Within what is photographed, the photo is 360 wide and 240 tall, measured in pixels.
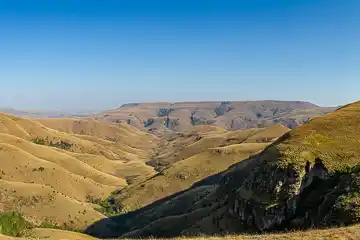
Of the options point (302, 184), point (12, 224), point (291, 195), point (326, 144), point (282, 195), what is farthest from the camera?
point (12, 224)

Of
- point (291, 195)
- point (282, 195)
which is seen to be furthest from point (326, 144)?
point (282, 195)

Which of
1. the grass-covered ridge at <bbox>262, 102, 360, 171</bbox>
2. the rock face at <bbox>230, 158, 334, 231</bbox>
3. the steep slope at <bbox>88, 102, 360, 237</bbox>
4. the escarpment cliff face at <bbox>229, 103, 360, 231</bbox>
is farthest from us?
the grass-covered ridge at <bbox>262, 102, 360, 171</bbox>

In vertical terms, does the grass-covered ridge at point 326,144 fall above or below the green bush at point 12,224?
above

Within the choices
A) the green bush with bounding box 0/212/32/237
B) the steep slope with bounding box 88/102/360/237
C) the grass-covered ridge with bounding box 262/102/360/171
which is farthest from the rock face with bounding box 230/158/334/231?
the green bush with bounding box 0/212/32/237

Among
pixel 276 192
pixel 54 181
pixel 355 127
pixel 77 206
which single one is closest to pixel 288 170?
pixel 276 192

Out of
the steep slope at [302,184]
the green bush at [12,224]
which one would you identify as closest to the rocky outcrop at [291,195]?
the steep slope at [302,184]

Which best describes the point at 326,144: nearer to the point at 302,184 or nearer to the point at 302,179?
the point at 302,179

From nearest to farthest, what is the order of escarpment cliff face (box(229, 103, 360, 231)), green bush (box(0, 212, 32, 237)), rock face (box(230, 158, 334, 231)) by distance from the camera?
1. escarpment cliff face (box(229, 103, 360, 231))
2. rock face (box(230, 158, 334, 231))
3. green bush (box(0, 212, 32, 237))

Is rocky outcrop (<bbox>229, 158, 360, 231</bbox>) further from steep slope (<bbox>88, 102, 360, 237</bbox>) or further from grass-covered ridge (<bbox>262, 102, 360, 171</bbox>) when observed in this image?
grass-covered ridge (<bbox>262, 102, 360, 171</bbox>)

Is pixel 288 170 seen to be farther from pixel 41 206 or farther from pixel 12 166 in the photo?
pixel 12 166

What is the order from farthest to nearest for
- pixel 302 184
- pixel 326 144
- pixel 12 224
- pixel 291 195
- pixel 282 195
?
pixel 12 224 → pixel 326 144 → pixel 282 195 → pixel 302 184 → pixel 291 195

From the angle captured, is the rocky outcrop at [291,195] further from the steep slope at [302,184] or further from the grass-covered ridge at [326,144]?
the grass-covered ridge at [326,144]

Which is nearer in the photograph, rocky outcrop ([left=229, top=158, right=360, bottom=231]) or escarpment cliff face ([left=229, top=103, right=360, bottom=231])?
rocky outcrop ([left=229, top=158, right=360, bottom=231])

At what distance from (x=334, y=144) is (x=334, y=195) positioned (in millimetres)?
23486
